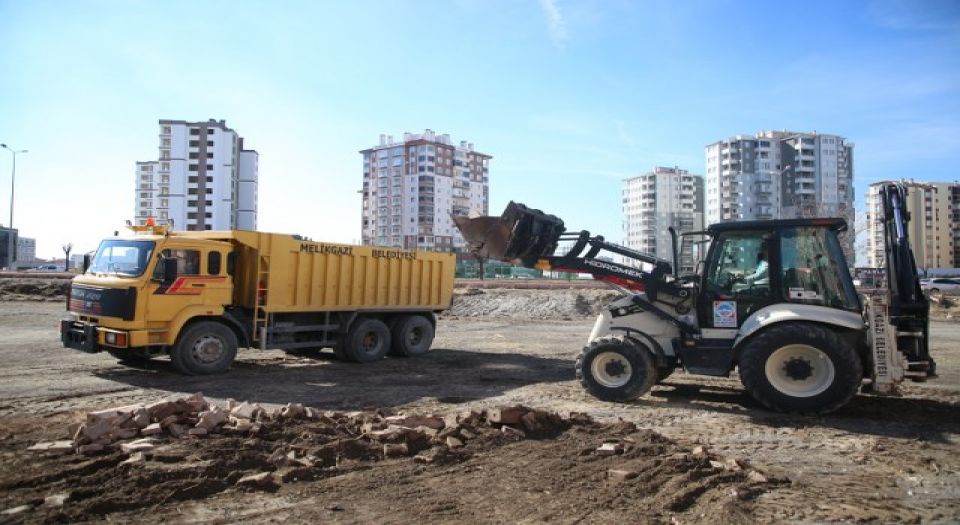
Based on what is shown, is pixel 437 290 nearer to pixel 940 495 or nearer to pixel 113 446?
pixel 113 446

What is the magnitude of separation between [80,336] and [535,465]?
8863 millimetres

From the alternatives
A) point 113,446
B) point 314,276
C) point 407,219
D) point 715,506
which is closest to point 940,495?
point 715,506

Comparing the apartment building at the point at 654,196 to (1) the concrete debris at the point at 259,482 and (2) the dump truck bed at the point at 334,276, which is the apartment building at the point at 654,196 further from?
(1) the concrete debris at the point at 259,482

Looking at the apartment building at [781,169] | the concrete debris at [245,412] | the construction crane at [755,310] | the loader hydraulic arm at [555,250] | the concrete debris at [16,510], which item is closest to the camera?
the concrete debris at [16,510]

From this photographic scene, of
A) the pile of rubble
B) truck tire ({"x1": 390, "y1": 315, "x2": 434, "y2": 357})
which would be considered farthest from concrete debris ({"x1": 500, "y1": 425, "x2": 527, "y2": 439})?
truck tire ({"x1": 390, "y1": 315, "x2": 434, "y2": 357})

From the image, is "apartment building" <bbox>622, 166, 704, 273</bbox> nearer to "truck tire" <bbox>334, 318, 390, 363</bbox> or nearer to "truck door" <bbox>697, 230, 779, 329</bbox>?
"truck tire" <bbox>334, 318, 390, 363</bbox>

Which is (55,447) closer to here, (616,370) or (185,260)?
(185,260)

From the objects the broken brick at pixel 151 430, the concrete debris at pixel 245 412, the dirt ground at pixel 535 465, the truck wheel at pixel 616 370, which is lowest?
the dirt ground at pixel 535 465

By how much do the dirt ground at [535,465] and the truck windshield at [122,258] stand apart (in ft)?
5.98

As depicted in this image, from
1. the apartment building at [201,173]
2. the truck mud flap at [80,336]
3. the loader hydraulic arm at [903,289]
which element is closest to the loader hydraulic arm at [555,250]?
the loader hydraulic arm at [903,289]

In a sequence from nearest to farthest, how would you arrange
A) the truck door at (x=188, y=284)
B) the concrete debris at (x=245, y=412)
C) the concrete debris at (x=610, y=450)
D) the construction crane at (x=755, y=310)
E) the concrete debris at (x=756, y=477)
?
the concrete debris at (x=756, y=477), the concrete debris at (x=610, y=450), the concrete debris at (x=245, y=412), the construction crane at (x=755, y=310), the truck door at (x=188, y=284)

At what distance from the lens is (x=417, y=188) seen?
124125mm

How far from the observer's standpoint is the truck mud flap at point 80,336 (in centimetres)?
1038

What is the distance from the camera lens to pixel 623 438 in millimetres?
6188
